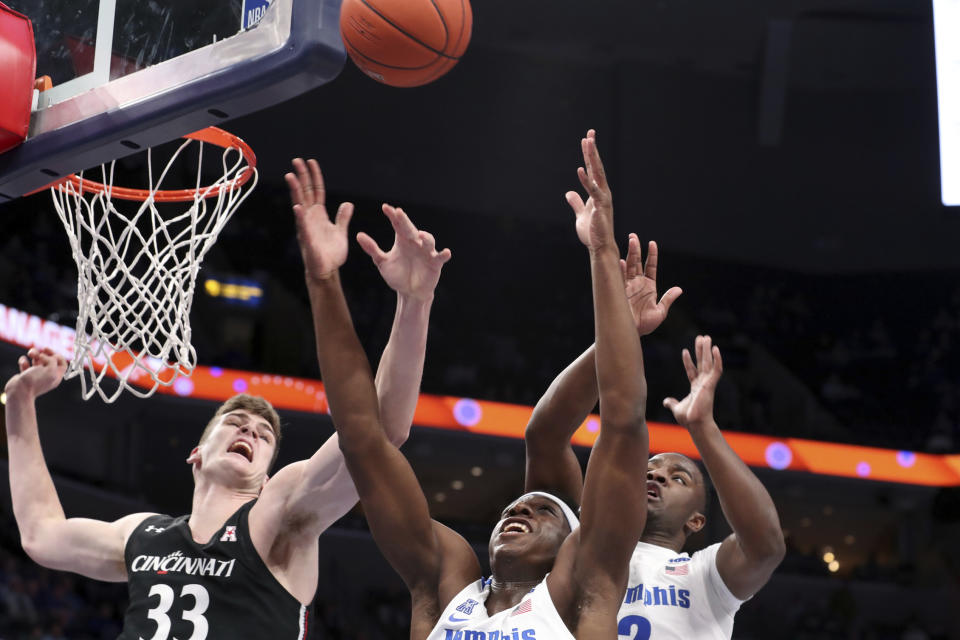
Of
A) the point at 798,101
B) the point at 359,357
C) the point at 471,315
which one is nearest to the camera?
the point at 359,357

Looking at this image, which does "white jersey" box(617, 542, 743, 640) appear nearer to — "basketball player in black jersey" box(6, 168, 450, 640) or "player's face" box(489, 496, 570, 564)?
"player's face" box(489, 496, 570, 564)

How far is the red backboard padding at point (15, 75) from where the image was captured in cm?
307

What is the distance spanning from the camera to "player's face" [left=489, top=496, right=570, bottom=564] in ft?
9.30

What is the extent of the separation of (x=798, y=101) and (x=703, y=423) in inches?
510

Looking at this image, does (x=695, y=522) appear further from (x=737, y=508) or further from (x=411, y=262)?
(x=411, y=262)

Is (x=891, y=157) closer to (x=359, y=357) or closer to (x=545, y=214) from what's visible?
(x=545, y=214)

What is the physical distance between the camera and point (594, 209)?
107 inches

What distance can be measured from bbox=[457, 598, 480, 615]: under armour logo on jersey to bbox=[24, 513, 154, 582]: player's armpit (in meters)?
1.05

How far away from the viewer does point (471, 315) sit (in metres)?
14.0

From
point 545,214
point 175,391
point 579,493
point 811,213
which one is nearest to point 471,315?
point 545,214

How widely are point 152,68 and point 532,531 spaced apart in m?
1.55

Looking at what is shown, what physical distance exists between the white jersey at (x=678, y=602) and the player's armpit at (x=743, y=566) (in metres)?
0.03

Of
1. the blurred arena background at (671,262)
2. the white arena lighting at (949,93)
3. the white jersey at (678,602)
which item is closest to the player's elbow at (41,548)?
the white jersey at (678,602)

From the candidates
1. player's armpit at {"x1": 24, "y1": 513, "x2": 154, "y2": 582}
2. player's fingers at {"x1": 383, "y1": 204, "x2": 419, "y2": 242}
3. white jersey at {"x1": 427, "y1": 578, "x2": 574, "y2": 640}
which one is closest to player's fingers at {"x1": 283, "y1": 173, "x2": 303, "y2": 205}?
player's fingers at {"x1": 383, "y1": 204, "x2": 419, "y2": 242}
